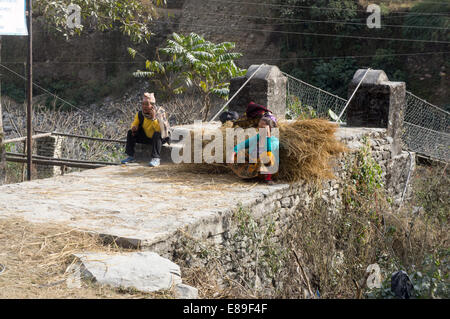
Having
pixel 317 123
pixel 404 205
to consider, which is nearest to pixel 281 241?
pixel 317 123

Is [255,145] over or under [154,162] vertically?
over

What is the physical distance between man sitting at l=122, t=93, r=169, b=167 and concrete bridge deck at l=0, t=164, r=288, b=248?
751mm

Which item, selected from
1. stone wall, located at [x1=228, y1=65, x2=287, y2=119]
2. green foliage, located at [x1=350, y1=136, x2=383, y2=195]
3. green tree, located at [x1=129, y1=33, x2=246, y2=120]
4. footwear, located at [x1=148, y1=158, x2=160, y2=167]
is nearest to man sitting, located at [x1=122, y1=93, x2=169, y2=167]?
footwear, located at [x1=148, y1=158, x2=160, y2=167]

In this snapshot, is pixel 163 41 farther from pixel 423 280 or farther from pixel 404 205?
pixel 423 280

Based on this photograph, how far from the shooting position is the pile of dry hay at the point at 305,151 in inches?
271

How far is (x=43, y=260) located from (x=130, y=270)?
711 mm

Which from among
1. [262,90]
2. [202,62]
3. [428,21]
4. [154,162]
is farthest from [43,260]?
[428,21]

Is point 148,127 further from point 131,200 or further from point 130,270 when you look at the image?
point 130,270

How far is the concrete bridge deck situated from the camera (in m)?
4.79

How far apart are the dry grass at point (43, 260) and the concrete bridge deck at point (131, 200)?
0.63 ft

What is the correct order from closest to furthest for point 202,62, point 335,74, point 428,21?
point 202,62 → point 428,21 → point 335,74

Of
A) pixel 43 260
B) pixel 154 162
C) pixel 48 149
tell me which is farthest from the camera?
pixel 48 149

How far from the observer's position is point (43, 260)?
410 centimetres

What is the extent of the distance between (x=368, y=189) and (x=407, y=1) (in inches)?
779
